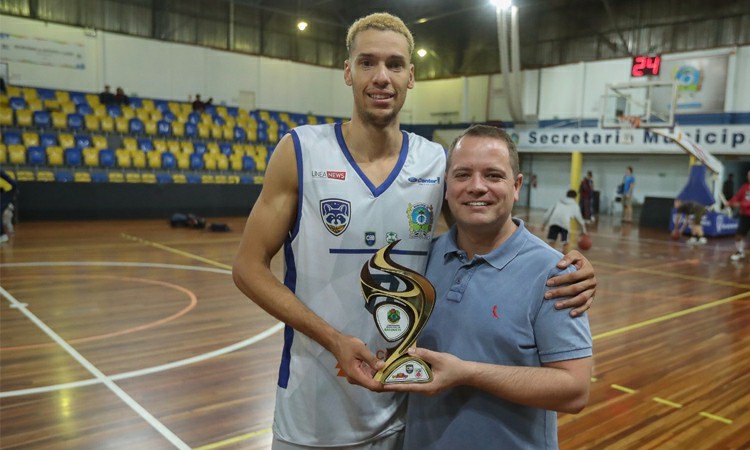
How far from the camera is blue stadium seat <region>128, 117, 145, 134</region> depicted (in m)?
16.1

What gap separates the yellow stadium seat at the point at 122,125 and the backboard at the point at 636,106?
13046 millimetres

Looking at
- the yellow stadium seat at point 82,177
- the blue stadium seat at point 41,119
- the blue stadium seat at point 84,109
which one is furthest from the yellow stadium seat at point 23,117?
the yellow stadium seat at point 82,177

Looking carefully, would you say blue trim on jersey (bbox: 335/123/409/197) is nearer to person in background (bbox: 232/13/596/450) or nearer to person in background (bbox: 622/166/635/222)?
person in background (bbox: 232/13/596/450)

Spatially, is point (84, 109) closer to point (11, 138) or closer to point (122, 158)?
point (122, 158)

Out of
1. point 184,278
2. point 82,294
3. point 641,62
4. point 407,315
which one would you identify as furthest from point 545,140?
point 407,315

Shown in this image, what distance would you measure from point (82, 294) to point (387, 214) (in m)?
5.91

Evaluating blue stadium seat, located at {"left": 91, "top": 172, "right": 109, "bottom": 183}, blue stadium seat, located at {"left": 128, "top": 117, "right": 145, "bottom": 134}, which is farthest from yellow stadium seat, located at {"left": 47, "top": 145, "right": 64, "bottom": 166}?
blue stadium seat, located at {"left": 128, "top": 117, "right": 145, "bottom": 134}

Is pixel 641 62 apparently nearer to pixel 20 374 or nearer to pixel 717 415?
pixel 717 415

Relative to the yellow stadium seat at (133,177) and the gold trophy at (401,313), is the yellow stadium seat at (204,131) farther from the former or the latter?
the gold trophy at (401,313)

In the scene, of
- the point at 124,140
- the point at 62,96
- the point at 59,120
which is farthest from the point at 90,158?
the point at 62,96

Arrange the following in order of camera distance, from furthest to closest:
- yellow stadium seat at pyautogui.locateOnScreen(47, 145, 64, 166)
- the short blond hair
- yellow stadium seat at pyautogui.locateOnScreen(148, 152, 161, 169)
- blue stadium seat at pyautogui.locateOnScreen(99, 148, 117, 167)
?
1. yellow stadium seat at pyautogui.locateOnScreen(148, 152, 161, 169)
2. blue stadium seat at pyautogui.locateOnScreen(99, 148, 117, 167)
3. yellow stadium seat at pyautogui.locateOnScreen(47, 145, 64, 166)
4. the short blond hair

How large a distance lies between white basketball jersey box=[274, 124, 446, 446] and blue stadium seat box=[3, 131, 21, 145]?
14.9 metres

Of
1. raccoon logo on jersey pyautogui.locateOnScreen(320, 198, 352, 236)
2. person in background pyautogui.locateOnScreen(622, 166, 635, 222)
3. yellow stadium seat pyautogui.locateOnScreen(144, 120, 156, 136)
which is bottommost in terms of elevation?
person in background pyautogui.locateOnScreen(622, 166, 635, 222)

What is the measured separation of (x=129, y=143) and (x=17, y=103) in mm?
2809
